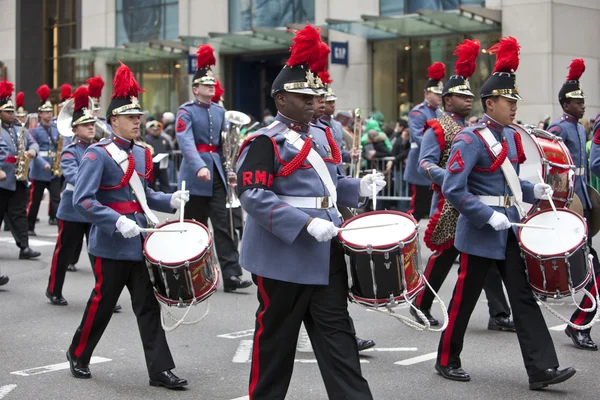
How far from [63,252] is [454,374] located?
4485 mm

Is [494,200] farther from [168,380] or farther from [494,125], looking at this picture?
[168,380]

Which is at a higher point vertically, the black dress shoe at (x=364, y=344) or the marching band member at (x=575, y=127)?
the marching band member at (x=575, y=127)

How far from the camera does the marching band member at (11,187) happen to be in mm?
12664

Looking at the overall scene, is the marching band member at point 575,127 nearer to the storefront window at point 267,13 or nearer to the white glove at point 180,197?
the white glove at point 180,197

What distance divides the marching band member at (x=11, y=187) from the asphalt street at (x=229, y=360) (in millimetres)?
3056

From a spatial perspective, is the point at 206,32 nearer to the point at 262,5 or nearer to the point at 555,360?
the point at 262,5

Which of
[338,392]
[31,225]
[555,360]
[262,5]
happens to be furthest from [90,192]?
[262,5]

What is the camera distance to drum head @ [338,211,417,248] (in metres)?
5.17

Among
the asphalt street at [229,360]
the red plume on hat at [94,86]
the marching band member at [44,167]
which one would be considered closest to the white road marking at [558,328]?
the asphalt street at [229,360]

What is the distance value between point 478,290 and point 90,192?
2563 millimetres

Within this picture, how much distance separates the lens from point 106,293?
6680 mm

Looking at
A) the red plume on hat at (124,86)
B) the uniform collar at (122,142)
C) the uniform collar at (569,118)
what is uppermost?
the red plume on hat at (124,86)

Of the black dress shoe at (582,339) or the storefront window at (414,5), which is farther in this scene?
the storefront window at (414,5)

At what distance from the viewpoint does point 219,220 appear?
10.4m
